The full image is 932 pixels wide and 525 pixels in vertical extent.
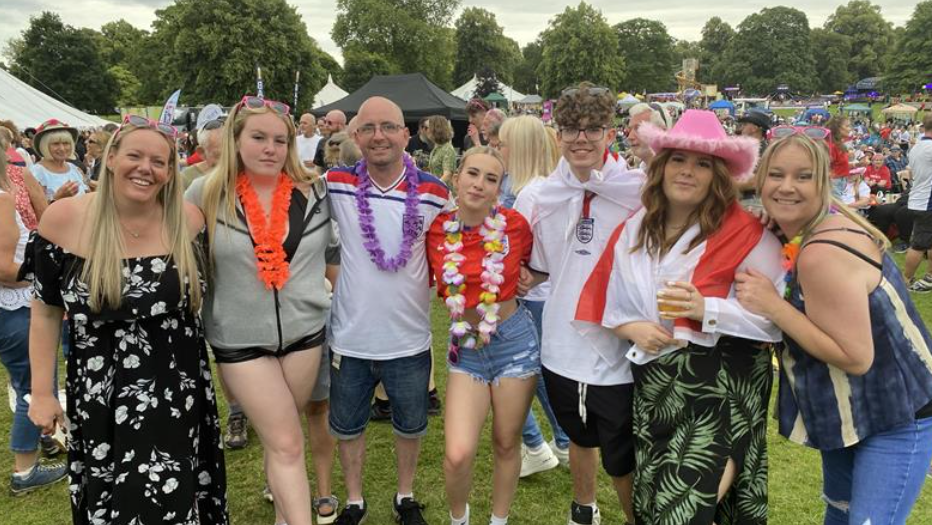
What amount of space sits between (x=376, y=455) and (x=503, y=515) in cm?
140

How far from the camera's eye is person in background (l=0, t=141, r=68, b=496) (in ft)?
11.3

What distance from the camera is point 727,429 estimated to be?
222cm

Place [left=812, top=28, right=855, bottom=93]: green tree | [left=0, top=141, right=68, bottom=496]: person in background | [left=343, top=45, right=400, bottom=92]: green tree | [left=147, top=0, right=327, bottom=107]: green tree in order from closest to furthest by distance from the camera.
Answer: [left=0, top=141, right=68, bottom=496]: person in background < [left=147, top=0, right=327, bottom=107]: green tree < [left=343, top=45, right=400, bottom=92]: green tree < [left=812, top=28, right=855, bottom=93]: green tree

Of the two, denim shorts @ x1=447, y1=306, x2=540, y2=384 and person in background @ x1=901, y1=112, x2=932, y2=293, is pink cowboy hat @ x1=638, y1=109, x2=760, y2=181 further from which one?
person in background @ x1=901, y1=112, x2=932, y2=293

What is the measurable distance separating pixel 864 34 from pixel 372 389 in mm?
112629

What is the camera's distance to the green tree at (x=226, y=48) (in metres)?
37.5

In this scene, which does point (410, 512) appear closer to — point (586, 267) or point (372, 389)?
point (372, 389)

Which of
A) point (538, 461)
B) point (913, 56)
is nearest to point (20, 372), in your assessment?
point (538, 461)

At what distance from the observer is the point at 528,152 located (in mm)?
4062

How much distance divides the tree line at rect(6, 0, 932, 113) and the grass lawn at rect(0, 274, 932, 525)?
38010 mm

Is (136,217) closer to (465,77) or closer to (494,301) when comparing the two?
(494,301)

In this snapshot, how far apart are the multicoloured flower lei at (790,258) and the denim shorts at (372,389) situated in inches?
67.6

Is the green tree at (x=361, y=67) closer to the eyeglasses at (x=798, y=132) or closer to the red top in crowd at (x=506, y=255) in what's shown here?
the red top in crowd at (x=506, y=255)

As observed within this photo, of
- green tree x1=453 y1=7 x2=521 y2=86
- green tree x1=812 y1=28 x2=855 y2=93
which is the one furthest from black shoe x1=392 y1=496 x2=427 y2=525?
green tree x1=812 y1=28 x2=855 y2=93
